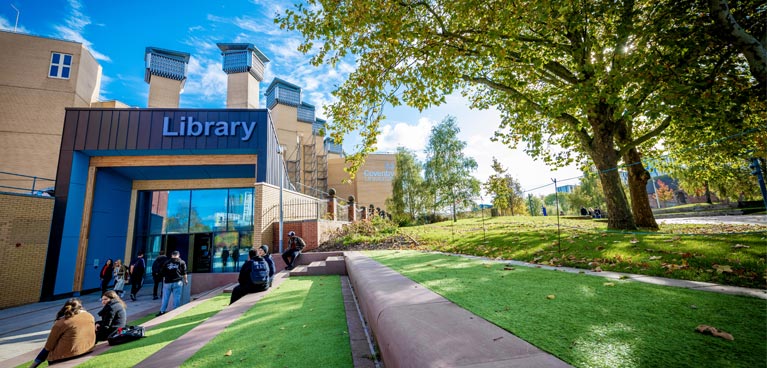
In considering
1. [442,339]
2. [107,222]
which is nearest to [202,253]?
[107,222]

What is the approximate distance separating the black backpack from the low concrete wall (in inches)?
191

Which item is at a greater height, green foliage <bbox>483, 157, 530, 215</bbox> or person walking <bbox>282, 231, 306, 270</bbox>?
green foliage <bbox>483, 157, 530, 215</bbox>

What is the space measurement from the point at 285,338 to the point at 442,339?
247 centimetres

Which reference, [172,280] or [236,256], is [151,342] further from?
[236,256]

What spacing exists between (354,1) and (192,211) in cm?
1680

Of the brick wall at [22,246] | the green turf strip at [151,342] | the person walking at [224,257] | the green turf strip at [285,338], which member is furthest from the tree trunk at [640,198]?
the brick wall at [22,246]

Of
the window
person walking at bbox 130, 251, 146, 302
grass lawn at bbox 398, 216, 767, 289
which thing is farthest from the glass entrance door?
the window

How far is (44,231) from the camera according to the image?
12.8 m

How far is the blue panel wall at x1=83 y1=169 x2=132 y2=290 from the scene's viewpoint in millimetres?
14477

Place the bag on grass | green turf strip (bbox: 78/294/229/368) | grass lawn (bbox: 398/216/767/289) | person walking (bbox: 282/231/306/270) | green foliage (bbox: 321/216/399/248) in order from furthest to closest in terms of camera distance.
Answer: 1. green foliage (bbox: 321/216/399/248)
2. person walking (bbox: 282/231/306/270)
3. the bag on grass
4. grass lawn (bbox: 398/216/767/289)
5. green turf strip (bbox: 78/294/229/368)

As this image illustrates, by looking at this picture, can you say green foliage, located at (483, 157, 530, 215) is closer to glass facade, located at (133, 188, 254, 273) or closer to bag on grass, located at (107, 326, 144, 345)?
glass facade, located at (133, 188, 254, 273)

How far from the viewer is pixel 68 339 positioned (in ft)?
15.6

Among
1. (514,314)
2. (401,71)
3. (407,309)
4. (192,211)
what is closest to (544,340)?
(514,314)

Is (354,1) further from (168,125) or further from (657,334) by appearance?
(168,125)
